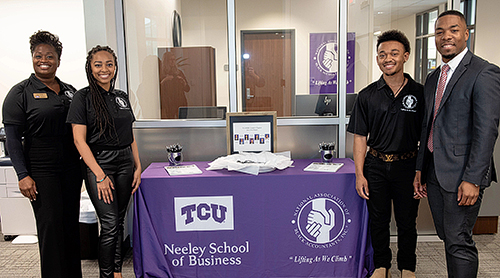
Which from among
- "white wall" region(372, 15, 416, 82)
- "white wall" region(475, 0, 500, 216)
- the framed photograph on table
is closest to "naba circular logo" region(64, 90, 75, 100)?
the framed photograph on table

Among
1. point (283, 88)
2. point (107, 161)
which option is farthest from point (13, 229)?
point (283, 88)

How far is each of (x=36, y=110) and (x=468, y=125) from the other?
245 centimetres

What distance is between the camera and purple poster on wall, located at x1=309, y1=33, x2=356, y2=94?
305 centimetres

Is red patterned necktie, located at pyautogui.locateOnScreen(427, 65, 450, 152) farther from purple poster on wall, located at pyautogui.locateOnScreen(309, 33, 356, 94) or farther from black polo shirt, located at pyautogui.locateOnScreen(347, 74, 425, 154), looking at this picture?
purple poster on wall, located at pyautogui.locateOnScreen(309, 33, 356, 94)

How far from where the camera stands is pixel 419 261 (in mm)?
2781

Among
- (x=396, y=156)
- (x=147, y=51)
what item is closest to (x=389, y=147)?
(x=396, y=156)

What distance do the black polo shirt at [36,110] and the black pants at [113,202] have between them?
0.31 meters

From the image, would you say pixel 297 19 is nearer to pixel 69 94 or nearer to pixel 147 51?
Answer: pixel 147 51

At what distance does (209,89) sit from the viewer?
10.2 feet

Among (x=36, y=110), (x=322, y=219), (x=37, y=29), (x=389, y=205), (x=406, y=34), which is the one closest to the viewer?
(x=36, y=110)

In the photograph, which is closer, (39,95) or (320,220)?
(39,95)

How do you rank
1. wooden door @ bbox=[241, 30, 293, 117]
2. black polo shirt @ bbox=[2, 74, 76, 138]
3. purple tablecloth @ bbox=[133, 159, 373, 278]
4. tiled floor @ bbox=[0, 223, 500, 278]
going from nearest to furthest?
1. black polo shirt @ bbox=[2, 74, 76, 138]
2. purple tablecloth @ bbox=[133, 159, 373, 278]
3. tiled floor @ bbox=[0, 223, 500, 278]
4. wooden door @ bbox=[241, 30, 293, 117]

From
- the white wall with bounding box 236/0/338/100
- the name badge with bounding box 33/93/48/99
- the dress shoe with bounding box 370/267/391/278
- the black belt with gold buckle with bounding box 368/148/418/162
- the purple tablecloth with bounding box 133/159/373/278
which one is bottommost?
the dress shoe with bounding box 370/267/391/278

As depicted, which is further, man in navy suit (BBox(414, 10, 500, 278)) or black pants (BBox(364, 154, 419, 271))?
black pants (BBox(364, 154, 419, 271))
